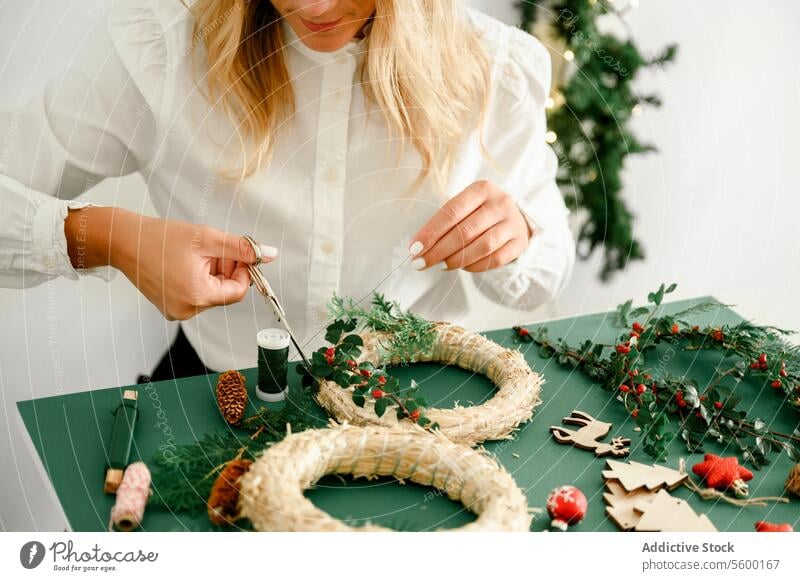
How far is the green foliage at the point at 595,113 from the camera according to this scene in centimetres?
158

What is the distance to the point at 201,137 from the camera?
1049mm

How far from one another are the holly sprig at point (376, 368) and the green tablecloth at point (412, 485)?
1.6 inches

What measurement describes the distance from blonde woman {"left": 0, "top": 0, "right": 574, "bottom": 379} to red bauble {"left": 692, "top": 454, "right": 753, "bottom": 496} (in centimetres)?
38

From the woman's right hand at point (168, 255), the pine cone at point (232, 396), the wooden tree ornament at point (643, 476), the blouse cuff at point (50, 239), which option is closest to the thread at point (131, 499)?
the pine cone at point (232, 396)

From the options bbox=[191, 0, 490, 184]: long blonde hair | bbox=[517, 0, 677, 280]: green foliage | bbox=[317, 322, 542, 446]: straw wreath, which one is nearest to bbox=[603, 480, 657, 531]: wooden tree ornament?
bbox=[317, 322, 542, 446]: straw wreath

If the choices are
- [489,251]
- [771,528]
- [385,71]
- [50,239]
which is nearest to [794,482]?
[771,528]

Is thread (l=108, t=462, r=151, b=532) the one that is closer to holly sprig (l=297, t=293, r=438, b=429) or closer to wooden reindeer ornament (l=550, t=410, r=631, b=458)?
holly sprig (l=297, t=293, r=438, b=429)

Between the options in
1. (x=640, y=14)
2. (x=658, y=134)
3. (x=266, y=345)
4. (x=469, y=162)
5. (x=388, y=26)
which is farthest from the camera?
(x=658, y=134)

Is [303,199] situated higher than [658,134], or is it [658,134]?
[658,134]

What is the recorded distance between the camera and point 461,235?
3.23ft

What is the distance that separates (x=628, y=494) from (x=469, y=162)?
58 centimetres

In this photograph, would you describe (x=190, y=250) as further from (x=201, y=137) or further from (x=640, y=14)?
(x=640, y=14)
